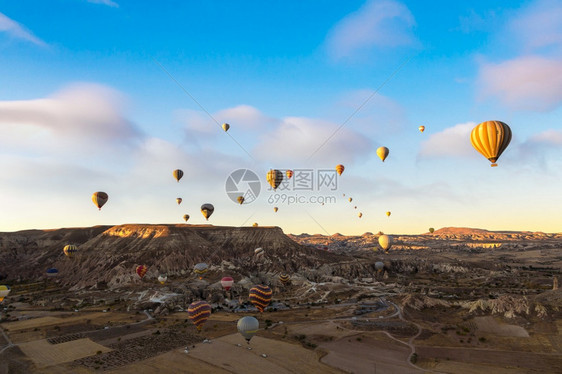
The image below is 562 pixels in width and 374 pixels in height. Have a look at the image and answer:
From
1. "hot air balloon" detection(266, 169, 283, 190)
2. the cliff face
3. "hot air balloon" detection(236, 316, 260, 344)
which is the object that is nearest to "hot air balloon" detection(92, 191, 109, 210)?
the cliff face

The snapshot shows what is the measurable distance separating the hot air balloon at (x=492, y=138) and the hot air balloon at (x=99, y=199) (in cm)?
7233

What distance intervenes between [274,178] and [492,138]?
34654 mm

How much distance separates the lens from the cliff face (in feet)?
361

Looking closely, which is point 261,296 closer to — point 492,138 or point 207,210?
point 207,210

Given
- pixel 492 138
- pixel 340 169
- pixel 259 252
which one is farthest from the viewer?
pixel 259 252

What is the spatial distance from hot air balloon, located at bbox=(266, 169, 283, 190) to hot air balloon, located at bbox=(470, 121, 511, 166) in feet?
107

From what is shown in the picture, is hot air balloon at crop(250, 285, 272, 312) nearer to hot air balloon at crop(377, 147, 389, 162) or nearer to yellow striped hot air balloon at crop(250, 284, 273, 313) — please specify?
yellow striped hot air balloon at crop(250, 284, 273, 313)

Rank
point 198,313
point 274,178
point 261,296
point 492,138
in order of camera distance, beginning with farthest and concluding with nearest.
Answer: point 274,178, point 261,296, point 198,313, point 492,138

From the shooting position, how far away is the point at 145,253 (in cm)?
11525

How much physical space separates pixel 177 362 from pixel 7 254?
138m

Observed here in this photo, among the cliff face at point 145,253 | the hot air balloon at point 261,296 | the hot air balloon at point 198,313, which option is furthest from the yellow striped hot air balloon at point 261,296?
the cliff face at point 145,253

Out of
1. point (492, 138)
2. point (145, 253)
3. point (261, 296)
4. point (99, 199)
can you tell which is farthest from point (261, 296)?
point (145, 253)

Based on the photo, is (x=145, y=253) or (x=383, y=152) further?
(x=145, y=253)

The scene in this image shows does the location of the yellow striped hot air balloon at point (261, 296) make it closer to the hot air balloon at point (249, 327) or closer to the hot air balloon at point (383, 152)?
the hot air balloon at point (249, 327)
